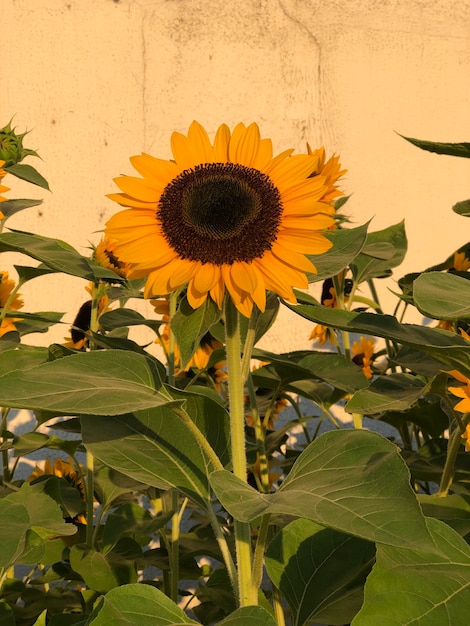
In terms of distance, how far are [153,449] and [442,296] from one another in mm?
240

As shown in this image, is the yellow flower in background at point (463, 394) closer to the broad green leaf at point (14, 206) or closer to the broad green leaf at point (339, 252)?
the broad green leaf at point (339, 252)

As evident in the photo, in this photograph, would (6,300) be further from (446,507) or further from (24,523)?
(446,507)

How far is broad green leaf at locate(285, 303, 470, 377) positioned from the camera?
0.51 metres

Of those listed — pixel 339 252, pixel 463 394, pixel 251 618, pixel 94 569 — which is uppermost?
pixel 339 252

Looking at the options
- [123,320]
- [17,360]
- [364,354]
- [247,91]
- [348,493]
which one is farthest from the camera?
[247,91]

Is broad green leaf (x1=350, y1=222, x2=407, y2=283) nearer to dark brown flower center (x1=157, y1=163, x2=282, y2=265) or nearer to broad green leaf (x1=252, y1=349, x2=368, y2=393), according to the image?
broad green leaf (x1=252, y1=349, x2=368, y2=393)

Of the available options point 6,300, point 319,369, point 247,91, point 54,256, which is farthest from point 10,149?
point 247,91

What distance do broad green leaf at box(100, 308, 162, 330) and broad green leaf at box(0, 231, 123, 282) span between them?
14cm

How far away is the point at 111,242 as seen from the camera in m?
1.03

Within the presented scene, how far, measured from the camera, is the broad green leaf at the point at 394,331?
510mm

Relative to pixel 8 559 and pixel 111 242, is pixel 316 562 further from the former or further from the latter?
pixel 111 242

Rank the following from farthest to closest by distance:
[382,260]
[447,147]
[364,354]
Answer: [364,354] < [382,260] < [447,147]

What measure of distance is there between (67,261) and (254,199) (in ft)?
0.60

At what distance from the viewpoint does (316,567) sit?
1.84ft
